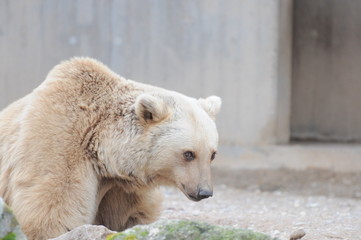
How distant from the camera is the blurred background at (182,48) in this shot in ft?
30.1

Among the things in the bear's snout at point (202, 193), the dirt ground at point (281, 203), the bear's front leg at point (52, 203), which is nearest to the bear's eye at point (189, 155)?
the bear's snout at point (202, 193)

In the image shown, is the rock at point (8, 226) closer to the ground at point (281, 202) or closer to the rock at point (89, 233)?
the rock at point (89, 233)

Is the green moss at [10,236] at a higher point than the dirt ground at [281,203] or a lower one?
higher

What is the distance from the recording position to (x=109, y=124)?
16.9 feet

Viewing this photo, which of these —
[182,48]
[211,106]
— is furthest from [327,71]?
[211,106]

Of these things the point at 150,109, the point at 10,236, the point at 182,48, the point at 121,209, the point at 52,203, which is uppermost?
the point at 150,109

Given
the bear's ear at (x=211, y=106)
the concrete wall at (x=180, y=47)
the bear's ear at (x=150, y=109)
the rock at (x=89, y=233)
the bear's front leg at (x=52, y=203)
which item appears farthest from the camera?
the concrete wall at (x=180, y=47)

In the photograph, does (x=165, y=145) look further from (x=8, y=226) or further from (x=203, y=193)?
(x=8, y=226)

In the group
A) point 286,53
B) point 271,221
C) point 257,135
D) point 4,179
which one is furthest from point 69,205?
point 286,53

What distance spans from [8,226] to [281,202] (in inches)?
201

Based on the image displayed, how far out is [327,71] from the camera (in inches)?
437

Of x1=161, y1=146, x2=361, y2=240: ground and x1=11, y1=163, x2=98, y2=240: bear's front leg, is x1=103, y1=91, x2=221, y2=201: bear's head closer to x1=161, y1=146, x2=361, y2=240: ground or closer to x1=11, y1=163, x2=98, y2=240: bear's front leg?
x1=11, y1=163, x2=98, y2=240: bear's front leg

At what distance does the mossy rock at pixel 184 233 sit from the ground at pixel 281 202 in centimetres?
180

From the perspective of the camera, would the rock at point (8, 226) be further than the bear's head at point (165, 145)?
No
